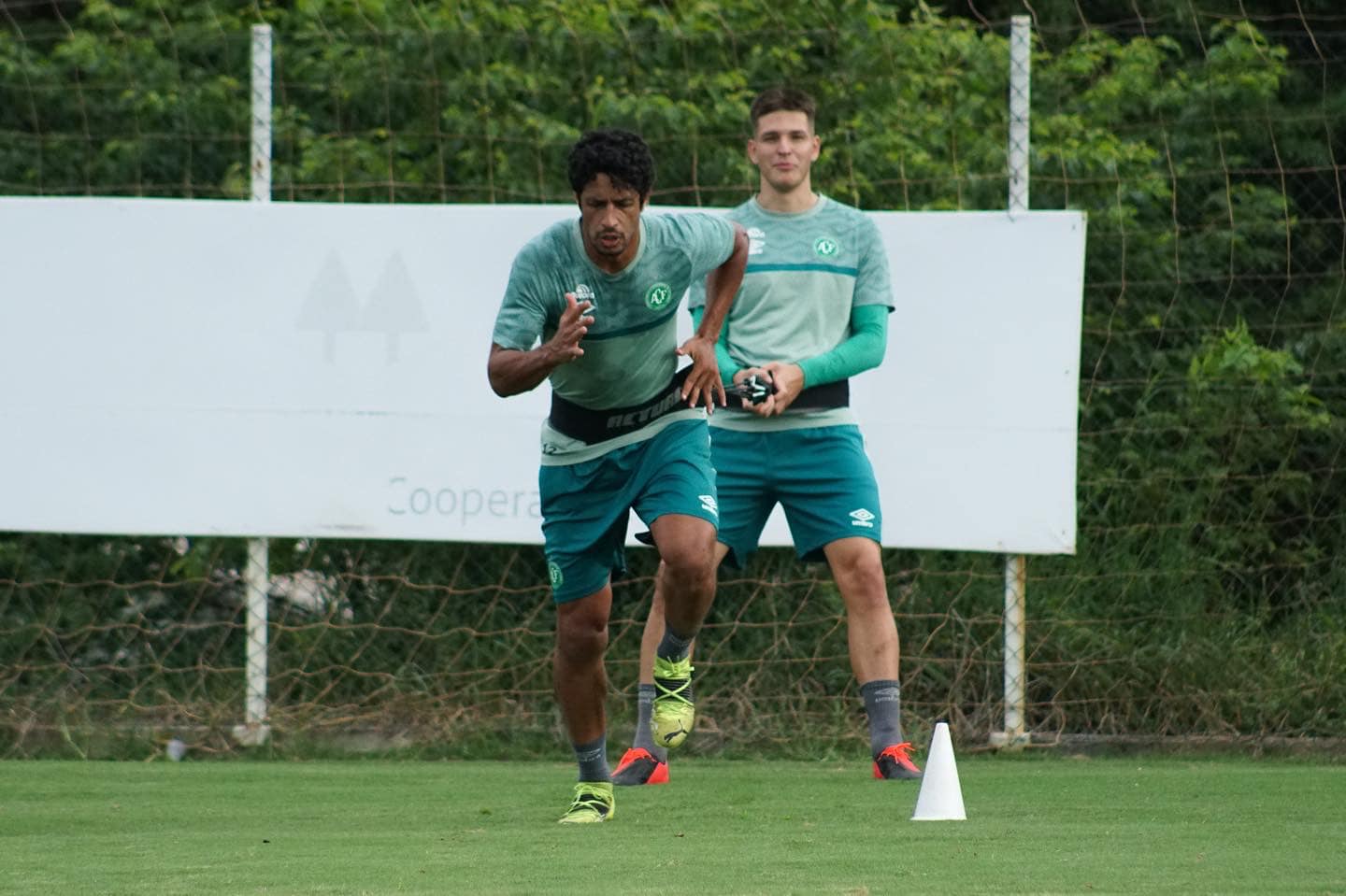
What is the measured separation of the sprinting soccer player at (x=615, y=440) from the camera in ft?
17.2

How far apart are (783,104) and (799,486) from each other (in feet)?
4.36

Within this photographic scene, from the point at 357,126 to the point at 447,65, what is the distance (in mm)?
534

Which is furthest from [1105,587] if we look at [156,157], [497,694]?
[156,157]

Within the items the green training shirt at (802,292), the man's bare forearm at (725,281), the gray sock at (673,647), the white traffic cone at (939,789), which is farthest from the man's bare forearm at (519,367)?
the green training shirt at (802,292)

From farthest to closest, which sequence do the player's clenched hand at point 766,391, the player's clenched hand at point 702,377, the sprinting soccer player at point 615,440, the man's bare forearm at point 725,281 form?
the player's clenched hand at point 766,391 → the man's bare forearm at point 725,281 → the player's clenched hand at point 702,377 → the sprinting soccer player at point 615,440

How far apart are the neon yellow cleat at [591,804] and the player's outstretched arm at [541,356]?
1207mm

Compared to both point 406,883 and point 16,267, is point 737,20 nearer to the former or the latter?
point 16,267

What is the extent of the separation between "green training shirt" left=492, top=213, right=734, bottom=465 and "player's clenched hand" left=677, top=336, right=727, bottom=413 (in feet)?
0.27

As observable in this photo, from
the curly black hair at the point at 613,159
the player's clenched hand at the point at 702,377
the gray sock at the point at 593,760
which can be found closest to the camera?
the curly black hair at the point at 613,159

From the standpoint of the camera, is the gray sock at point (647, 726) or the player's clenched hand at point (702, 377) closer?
the player's clenched hand at point (702, 377)

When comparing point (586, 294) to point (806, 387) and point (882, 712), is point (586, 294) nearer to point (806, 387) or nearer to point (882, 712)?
point (806, 387)

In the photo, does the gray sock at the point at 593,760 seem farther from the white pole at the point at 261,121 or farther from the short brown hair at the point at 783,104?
the white pole at the point at 261,121

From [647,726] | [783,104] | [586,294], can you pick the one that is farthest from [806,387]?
[586,294]

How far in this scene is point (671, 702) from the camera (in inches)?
234
